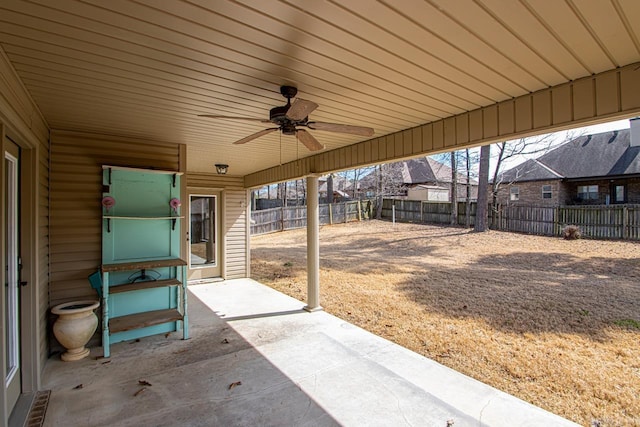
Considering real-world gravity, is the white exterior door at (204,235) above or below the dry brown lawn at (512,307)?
above

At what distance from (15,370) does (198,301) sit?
323 cm

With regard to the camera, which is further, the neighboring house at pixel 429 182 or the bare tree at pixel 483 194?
the neighboring house at pixel 429 182

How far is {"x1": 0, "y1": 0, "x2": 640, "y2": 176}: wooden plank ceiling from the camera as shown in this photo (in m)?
1.65

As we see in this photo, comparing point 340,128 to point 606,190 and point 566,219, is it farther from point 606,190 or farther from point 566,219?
point 606,190

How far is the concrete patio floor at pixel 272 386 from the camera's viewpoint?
249 cm

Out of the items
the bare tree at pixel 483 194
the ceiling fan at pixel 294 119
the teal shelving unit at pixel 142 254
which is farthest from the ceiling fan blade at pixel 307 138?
the bare tree at pixel 483 194

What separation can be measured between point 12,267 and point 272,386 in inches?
95.1

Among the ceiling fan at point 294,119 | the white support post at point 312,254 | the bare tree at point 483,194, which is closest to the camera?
the ceiling fan at point 294,119

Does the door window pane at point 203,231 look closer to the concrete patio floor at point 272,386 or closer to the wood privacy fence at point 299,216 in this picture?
the concrete patio floor at point 272,386

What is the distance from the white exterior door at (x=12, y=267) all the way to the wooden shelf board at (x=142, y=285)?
0.96 metres

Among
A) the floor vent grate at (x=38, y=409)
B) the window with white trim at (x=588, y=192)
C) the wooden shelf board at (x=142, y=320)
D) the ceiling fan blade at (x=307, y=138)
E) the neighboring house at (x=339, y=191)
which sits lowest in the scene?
the floor vent grate at (x=38, y=409)

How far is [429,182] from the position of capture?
2244cm

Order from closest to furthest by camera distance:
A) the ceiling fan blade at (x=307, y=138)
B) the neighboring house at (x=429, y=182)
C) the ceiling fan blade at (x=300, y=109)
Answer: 1. the ceiling fan blade at (x=300, y=109)
2. the ceiling fan blade at (x=307, y=138)
3. the neighboring house at (x=429, y=182)

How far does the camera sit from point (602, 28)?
5.92ft
